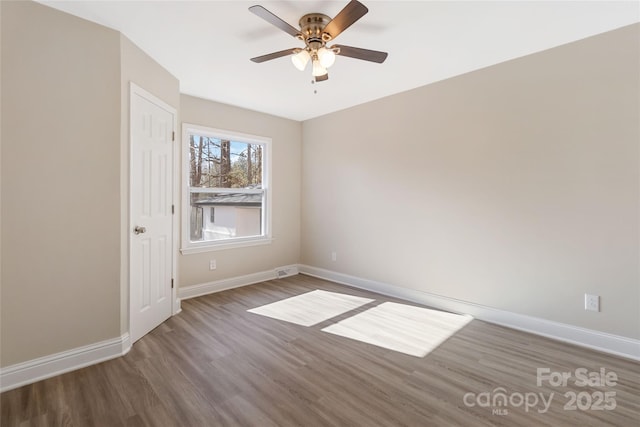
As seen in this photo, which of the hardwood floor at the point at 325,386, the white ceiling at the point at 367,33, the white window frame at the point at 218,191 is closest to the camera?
the hardwood floor at the point at 325,386

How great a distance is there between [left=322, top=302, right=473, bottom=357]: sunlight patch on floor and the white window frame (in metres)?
1.98

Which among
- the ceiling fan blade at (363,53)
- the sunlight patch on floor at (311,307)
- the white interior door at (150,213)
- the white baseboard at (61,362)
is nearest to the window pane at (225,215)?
the white interior door at (150,213)

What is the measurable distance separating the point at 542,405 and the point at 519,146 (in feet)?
6.95

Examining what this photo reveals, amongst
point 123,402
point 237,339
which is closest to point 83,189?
point 123,402

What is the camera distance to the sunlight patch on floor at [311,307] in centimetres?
311

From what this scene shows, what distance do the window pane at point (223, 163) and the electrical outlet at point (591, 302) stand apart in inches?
156

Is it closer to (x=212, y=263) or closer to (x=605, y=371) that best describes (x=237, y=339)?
(x=212, y=263)

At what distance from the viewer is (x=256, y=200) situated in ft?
14.9

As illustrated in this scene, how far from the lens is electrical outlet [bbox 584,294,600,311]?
2.43 meters

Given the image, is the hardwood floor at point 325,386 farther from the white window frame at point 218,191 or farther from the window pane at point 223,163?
the window pane at point 223,163

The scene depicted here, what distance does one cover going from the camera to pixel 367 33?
2.37m

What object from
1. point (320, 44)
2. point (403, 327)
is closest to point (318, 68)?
point (320, 44)

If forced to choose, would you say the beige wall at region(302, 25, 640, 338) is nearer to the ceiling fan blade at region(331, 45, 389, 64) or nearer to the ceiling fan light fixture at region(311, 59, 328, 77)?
the ceiling fan blade at region(331, 45, 389, 64)

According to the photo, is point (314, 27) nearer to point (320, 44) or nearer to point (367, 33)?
point (320, 44)
